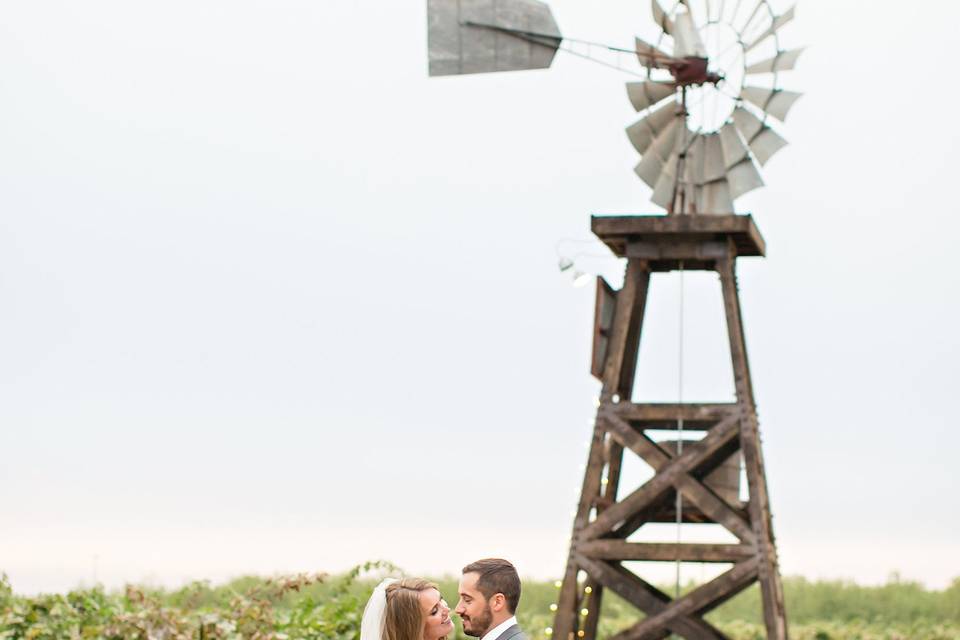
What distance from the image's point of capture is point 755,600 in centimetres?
2436

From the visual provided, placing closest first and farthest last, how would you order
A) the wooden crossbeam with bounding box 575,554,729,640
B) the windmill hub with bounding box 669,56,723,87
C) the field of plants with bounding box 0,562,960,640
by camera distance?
the field of plants with bounding box 0,562,960,640 < the wooden crossbeam with bounding box 575,554,729,640 < the windmill hub with bounding box 669,56,723,87

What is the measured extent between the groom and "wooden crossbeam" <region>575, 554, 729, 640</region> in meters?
8.22

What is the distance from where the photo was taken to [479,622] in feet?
23.5

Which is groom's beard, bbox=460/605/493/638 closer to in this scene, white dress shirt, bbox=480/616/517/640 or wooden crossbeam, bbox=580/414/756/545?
white dress shirt, bbox=480/616/517/640

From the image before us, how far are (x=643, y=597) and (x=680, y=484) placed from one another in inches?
46.2

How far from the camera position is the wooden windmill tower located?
1486 centimetres

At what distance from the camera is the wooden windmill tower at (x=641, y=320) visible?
585 inches

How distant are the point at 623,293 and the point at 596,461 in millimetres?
1674

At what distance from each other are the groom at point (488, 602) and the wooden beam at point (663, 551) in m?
8.03

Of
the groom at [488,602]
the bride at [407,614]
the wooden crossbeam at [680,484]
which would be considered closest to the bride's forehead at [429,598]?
the bride at [407,614]

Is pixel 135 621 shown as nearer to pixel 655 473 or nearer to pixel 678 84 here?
pixel 655 473

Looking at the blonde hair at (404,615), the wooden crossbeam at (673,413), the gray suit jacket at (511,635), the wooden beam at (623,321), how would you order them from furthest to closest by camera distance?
the wooden beam at (623,321)
the wooden crossbeam at (673,413)
the blonde hair at (404,615)
the gray suit jacket at (511,635)

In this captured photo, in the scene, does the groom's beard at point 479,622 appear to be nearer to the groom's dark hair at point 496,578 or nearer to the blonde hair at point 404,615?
the groom's dark hair at point 496,578

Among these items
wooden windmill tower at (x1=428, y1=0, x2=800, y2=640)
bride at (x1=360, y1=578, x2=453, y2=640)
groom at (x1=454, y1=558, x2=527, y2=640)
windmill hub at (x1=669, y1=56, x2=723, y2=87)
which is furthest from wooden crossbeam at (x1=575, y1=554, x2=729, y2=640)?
groom at (x1=454, y1=558, x2=527, y2=640)
